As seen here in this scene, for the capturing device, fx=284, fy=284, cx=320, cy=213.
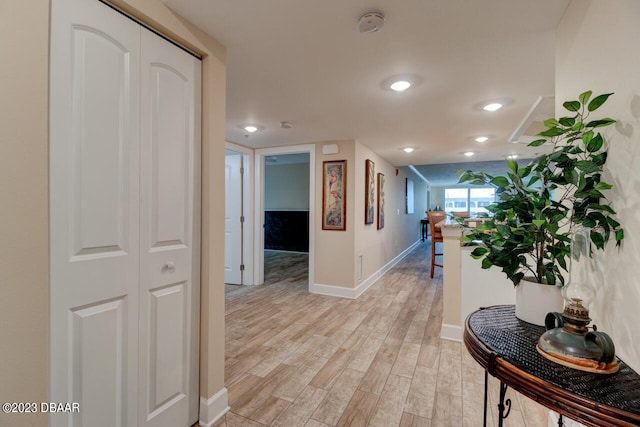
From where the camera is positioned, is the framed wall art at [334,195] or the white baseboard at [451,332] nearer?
the white baseboard at [451,332]

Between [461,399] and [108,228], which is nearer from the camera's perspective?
[108,228]

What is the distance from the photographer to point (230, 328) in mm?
2854

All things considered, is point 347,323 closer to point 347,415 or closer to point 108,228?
point 347,415

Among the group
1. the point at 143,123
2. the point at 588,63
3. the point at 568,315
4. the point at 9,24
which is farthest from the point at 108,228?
the point at 588,63

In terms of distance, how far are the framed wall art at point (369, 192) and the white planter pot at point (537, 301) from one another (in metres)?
3.13

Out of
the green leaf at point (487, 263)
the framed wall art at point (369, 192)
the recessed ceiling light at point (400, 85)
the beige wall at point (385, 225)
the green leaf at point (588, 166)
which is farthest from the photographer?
the framed wall art at point (369, 192)

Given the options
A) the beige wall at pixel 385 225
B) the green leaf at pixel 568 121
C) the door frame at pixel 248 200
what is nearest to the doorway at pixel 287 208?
the beige wall at pixel 385 225

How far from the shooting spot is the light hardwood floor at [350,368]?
164 cm

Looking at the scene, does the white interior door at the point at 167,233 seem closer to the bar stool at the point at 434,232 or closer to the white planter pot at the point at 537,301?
the white planter pot at the point at 537,301

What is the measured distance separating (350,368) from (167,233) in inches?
63.8

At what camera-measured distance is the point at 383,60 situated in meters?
1.82

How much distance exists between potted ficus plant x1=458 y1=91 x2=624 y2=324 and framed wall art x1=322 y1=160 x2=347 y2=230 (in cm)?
275

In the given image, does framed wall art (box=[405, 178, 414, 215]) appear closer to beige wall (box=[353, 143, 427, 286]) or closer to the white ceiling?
beige wall (box=[353, 143, 427, 286])

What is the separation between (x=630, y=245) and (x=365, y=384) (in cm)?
164
